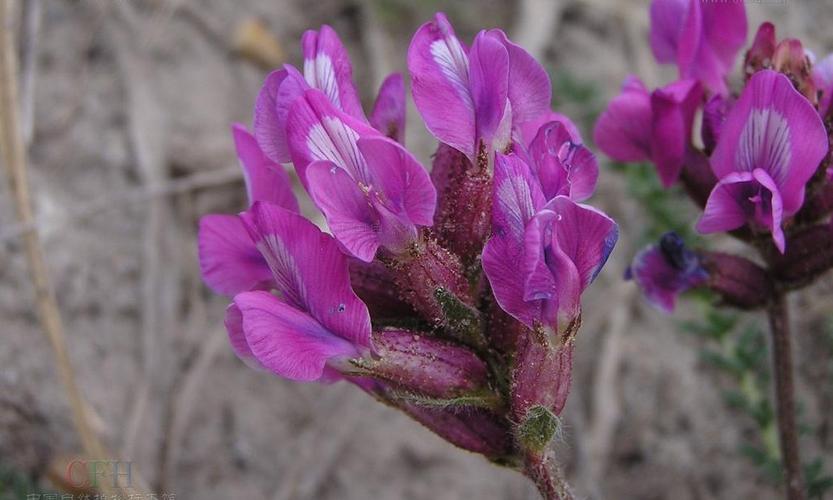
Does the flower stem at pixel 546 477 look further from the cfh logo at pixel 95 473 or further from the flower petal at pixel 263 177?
the cfh logo at pixel 95 473

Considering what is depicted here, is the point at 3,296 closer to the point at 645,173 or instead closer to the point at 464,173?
the point at 464,173

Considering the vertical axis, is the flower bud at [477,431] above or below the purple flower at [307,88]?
below

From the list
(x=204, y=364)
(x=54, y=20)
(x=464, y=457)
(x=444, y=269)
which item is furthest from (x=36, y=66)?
(x=444, y=269)

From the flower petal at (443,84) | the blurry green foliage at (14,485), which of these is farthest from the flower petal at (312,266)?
the blurry green foliage at (14,485)

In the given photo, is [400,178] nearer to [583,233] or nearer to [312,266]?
[312,266]

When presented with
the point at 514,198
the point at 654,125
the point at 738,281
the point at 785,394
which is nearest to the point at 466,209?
the point at 514,198

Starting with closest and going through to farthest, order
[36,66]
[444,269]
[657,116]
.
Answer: [444,269]
[657,116]
[36,66]

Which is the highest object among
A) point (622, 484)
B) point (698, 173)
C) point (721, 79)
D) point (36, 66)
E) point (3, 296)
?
point (721, 79)
